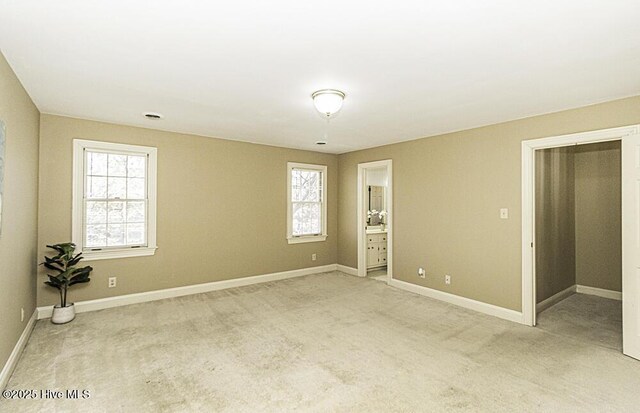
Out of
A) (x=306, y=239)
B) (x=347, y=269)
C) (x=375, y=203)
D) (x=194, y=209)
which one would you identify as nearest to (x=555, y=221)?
(x=347, y=269)

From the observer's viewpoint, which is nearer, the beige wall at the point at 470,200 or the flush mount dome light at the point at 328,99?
the flush mount dome light at the point at 328,99

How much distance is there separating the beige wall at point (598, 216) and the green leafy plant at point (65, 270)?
22.8 ft

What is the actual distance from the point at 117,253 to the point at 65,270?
0.63 m

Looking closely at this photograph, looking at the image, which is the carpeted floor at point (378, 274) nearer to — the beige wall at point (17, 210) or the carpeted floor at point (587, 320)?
the carpeted floor at point (587, 320)

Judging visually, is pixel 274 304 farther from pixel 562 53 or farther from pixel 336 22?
pixel 562 53

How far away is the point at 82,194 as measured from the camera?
160 inches

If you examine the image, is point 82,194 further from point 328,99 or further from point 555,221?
point 555,221

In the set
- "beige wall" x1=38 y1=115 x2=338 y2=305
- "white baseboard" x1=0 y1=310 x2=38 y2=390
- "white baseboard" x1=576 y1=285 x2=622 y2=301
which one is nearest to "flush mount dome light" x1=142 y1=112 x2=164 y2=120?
"beige wall" x1=38 y1=115 x2=338 y2=305

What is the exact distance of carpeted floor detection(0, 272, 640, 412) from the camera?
A: 7.43ft

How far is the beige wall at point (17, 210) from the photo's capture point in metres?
2.48

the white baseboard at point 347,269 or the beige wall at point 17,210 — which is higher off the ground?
the beige wall at point 17,210

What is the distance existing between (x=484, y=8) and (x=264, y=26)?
1.22 m

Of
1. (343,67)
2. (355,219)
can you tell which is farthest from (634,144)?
(355,219)

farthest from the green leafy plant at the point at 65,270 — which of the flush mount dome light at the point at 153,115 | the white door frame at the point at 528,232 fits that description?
the white door frame at the point at 528,232
